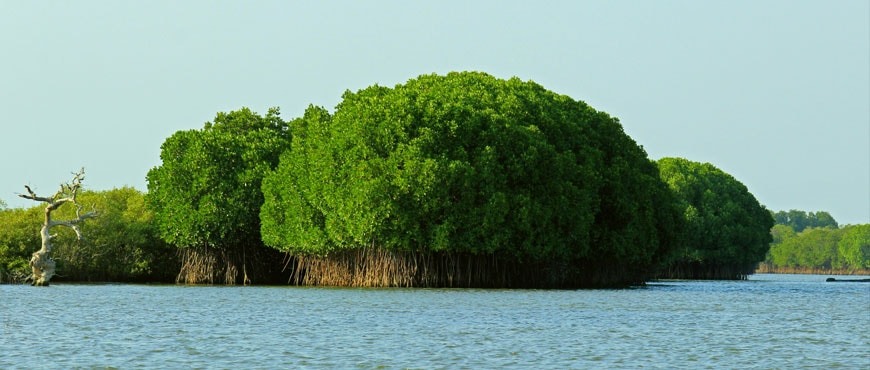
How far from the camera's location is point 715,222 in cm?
12356

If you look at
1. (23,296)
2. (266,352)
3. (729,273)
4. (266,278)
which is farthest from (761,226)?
(266,352)

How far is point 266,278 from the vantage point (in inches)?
3317

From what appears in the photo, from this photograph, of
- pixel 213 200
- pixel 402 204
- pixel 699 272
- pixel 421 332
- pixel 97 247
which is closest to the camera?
pixel 421 332

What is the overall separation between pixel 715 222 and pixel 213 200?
193 feet

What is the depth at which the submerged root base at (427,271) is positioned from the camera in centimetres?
6938

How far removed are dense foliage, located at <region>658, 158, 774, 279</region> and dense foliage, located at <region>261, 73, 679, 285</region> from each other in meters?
42.2

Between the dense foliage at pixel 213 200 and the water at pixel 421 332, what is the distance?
1952cm

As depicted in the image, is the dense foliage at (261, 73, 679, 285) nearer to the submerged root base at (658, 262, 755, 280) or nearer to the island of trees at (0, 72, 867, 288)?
the island of trees at (0, 72, 867, 288)

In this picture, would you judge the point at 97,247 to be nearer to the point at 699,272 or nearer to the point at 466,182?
the point at 466,182

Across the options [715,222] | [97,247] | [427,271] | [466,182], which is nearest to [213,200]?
[97,247]

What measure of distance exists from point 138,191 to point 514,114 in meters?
34.1

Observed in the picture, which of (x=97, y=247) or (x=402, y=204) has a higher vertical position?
(x=402, y=204)

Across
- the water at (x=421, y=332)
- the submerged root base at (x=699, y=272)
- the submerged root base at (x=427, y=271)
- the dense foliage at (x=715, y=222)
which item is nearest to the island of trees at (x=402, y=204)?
the submerged root base at (x=427, y=271)

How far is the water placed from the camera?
2981cm
